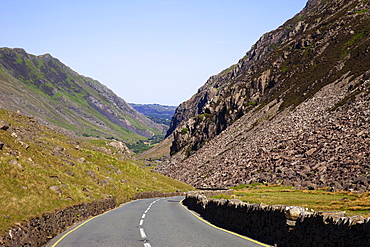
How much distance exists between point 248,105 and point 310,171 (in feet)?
313

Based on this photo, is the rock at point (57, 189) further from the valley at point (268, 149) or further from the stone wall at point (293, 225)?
the stone wall at point (293, 225)

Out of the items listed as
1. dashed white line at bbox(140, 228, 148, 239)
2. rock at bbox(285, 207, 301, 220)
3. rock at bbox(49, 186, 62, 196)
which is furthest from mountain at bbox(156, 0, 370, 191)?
rock at bbox(49, 186, 62, 196)

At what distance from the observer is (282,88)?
14588cm

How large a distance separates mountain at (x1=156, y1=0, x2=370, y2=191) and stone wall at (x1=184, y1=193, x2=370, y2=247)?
34.8 meters

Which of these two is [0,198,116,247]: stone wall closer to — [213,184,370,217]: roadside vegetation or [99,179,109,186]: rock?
[213,184,370,217]: roadside vegetation

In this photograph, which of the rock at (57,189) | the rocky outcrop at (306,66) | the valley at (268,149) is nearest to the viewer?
the rock at (57,189)

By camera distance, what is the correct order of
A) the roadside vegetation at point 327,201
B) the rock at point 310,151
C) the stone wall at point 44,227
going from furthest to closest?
the rock at point 310,151 → the roadside vegetation at point 327,201 → the stone wall at point 44,227

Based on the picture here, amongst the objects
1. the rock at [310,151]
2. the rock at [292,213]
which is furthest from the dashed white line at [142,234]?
the rock at [310,151]

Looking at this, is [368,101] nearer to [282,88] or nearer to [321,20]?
[282,88]

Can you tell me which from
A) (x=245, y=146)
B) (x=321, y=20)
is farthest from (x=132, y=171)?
(x=321, y=20)

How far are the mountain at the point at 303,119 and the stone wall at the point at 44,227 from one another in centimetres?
4021

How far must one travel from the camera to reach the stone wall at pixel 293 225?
1112 centimetres

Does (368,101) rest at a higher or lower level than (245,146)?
higher

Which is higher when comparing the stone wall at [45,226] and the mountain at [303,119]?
the mountain at [303,119]
